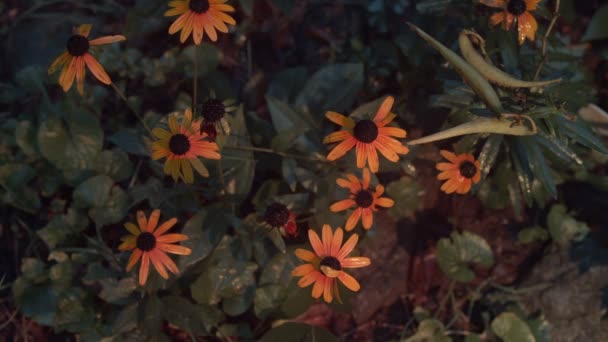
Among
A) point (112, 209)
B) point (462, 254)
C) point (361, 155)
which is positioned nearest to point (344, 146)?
point (361, 155)

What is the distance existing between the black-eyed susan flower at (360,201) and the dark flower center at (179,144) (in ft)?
1.85

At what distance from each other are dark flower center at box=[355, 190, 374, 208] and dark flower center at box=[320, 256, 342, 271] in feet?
0.90

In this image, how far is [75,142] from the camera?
251 cm

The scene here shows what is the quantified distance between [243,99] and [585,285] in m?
1.79

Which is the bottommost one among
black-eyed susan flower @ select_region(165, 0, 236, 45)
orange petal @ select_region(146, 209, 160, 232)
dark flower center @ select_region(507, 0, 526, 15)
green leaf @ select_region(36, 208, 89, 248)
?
green leaf @ select_region(36, 208, 89, 248)

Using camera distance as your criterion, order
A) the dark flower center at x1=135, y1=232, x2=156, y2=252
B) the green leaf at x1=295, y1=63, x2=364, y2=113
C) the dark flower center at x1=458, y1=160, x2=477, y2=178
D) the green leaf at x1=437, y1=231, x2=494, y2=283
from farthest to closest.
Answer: the green leaf at x1=295, y1=63, x2=364, y2=113
the green leaf at x1=437, y1=231, x2=494, y2=283
the dark flower center at x1=458, y1=160, x2=477, y2=178
the dark flower center at x1=135, y1=232, x2=156, y2=252

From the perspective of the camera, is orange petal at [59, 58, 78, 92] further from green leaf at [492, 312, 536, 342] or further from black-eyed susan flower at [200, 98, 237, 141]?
green leaf at [492, 312, 536, 342]

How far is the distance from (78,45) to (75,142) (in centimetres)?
66

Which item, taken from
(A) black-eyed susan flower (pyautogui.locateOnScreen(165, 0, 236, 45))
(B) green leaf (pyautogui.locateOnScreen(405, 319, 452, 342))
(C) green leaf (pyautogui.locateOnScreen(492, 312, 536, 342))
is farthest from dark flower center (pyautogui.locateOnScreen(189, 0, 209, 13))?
(C) green leaf (pyautogui.locateOnScreen(492, 312, 536, 342))

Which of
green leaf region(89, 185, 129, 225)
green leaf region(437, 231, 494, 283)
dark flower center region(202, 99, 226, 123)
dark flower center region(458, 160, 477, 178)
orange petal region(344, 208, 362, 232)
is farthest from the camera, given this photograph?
green leaf region(437, 231, 494, 283)

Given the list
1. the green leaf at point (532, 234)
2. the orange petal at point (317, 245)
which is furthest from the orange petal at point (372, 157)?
the green leaf at point (532, 234)

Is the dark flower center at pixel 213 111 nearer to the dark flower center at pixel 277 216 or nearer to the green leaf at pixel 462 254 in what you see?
the dark flower center at pixel 277 216

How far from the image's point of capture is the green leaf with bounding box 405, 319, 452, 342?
249 cm

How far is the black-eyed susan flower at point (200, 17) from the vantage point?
2.00 metres
